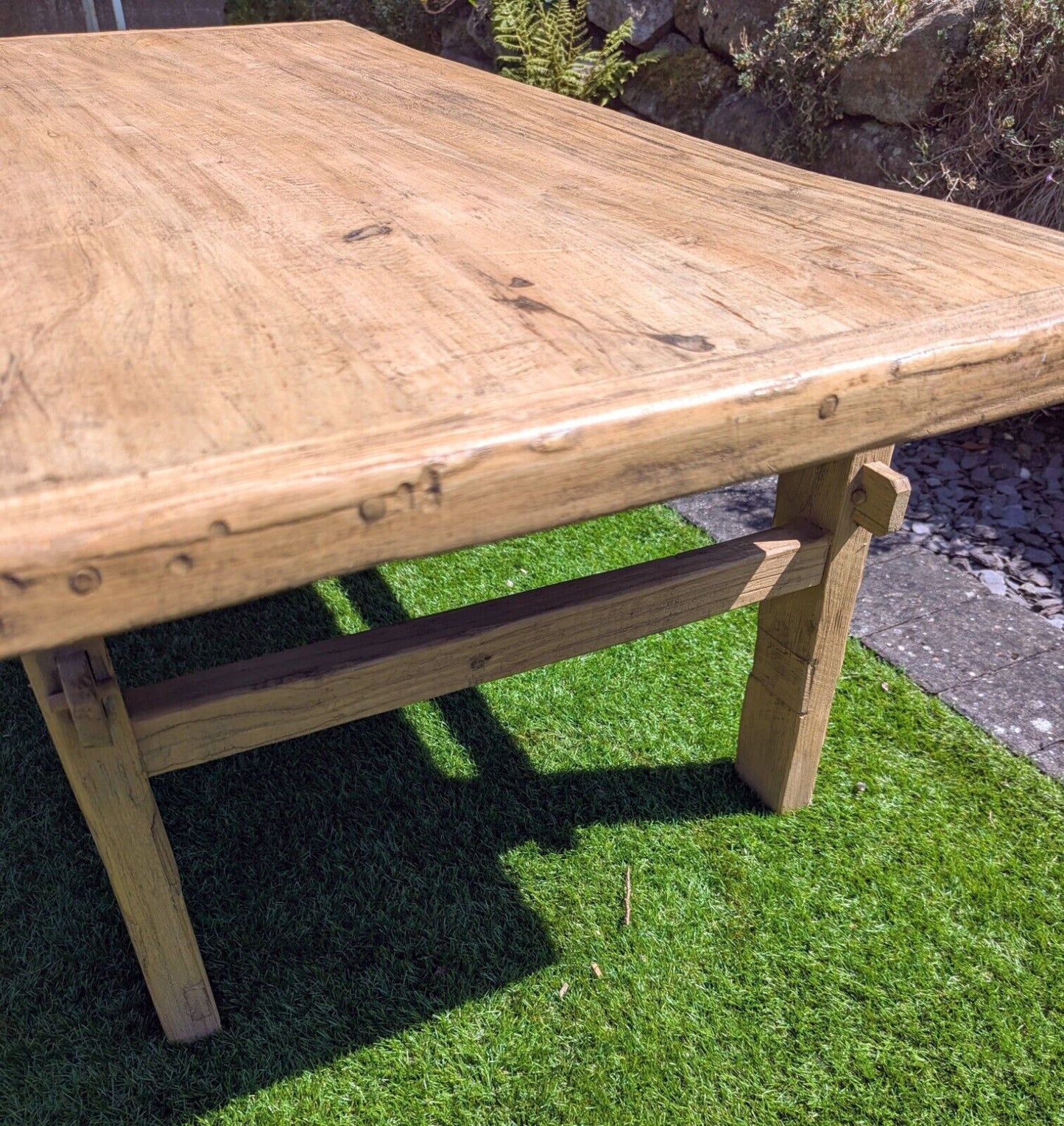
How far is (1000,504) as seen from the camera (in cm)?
A: 303

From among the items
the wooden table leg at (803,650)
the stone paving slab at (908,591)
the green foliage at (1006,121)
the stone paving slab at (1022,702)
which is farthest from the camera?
the green foliage at (1006,121)

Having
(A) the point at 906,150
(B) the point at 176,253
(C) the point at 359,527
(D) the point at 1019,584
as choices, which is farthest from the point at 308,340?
(A) the point at 906,150

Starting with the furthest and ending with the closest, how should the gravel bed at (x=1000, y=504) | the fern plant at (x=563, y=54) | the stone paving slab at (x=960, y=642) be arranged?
the fern plant at (x=563, y=54) < the gravel bed at (x=1000, y=504) < the stone paving slab at (x=960, y=642)

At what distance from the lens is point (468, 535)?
81cm

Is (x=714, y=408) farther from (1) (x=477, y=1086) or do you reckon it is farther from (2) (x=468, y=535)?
(1) (x=477, y=1086)

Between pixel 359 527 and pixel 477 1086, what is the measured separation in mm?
1105

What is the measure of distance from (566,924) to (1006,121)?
278 centimetres

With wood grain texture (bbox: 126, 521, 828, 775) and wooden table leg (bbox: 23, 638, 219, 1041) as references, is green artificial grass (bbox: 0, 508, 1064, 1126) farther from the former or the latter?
wood grain texture (bbox: 126, 521, 828, 775)

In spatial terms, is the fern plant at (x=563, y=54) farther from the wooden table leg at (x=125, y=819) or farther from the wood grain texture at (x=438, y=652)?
the wooden table leg at (x=125, y=819)

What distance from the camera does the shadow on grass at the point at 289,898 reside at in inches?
60.7

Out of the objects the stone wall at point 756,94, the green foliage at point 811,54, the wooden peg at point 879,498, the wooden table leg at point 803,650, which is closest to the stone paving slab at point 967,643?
the wooden table leg at point 803,650

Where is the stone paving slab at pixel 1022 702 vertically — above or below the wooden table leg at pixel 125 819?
below

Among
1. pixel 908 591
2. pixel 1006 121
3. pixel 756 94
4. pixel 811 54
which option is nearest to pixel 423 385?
pixel 908 591

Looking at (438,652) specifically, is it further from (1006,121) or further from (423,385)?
(1006,121)
